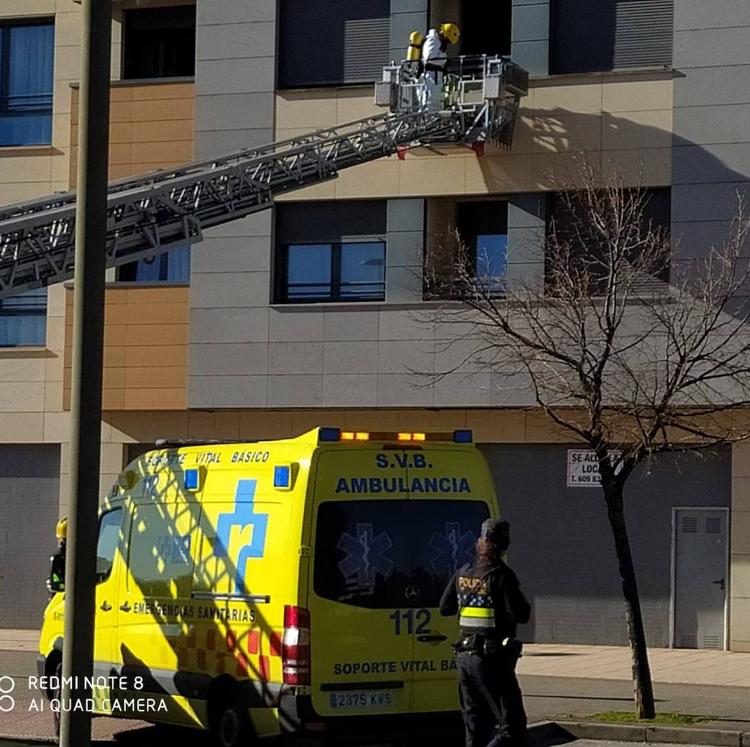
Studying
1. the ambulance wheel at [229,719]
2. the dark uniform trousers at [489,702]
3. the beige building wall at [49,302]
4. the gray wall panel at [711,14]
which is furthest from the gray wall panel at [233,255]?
the dark uniform trousers at [489,702]

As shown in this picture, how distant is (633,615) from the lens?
1434 cm

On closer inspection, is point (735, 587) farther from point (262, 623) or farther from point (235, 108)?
point (262, 623)

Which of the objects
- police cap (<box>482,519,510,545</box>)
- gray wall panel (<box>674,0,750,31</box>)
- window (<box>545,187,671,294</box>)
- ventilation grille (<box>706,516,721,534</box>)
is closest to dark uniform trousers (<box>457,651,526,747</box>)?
police cap (<box>482,519,510,545</box>)

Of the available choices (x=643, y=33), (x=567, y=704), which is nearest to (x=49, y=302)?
(x=643, y=33)

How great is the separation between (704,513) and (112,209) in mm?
10263

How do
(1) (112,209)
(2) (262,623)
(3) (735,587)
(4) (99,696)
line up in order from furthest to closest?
(3) (735,587) < (1) (112,209) < (4) (99,696) < (2) (262,623)

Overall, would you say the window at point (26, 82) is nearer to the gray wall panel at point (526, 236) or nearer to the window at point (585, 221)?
the gray wall panel at point (526, 236)

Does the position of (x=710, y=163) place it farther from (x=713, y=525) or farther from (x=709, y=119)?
(x=713, y=525)

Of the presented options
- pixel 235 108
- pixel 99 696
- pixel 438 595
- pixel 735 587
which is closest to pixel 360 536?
pixel 438 595

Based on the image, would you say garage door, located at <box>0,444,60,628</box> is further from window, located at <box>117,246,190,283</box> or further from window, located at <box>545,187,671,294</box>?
window, located at <box>545,187,671,294</box>

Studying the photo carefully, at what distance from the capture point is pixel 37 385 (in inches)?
1041

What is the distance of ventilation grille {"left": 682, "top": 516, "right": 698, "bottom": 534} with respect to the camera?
76.6 ft

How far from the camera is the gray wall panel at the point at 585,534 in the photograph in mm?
23297

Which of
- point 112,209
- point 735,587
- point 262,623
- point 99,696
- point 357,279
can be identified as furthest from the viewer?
point 357,279
